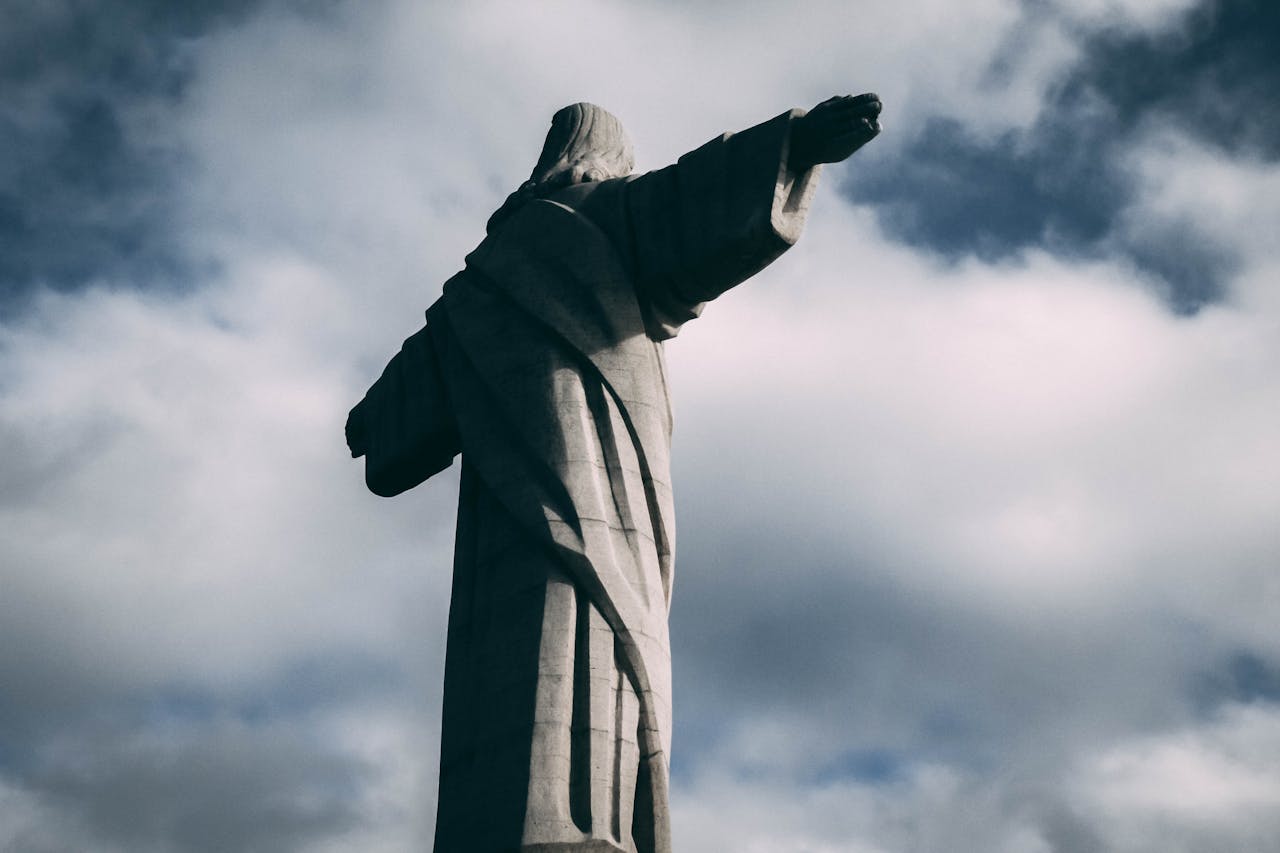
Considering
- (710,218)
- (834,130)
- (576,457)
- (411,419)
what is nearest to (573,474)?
(576,457)

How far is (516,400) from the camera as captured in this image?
13.7 meters

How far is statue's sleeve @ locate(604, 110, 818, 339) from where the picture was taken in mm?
13164

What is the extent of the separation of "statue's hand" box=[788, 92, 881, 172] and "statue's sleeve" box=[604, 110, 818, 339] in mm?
104

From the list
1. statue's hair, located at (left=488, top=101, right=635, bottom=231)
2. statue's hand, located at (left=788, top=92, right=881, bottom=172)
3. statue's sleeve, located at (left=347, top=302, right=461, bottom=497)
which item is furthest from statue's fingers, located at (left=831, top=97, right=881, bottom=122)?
statue's sleeve, located at (left=347, top=302, right=461, bottom=497)

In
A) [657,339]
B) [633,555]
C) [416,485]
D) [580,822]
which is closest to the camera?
[580,822]

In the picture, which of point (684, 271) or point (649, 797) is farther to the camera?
point (684, 271)

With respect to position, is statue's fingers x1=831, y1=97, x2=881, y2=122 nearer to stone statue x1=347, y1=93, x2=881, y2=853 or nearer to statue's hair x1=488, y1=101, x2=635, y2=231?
stone statue x1=347, y1=93, x2=881, y2=853

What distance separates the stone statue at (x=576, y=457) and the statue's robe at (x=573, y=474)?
13 millimetres

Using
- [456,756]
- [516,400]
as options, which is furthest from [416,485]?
[456,756]

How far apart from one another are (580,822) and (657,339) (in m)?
3.76

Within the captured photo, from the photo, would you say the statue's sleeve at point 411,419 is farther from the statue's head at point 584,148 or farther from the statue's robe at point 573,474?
the statue's head at point 584,148

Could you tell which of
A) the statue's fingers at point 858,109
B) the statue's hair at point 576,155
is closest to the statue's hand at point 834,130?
the statue's fingers at point 858,109

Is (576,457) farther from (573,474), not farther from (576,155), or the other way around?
(576,155)

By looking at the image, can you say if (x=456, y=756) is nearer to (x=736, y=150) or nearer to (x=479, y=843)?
(x=479, y=843)
